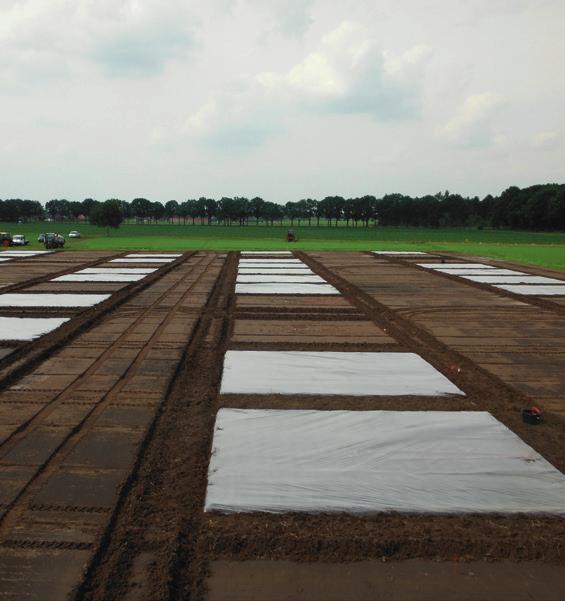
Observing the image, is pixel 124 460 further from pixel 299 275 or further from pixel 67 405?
pixel 299 275

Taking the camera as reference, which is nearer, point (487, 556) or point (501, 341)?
point (487, 556)

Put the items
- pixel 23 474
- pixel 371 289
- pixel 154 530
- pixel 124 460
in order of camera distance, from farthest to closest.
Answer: pixel 371 289
pixel 124 460
pixel 23 474
pixel 154 530

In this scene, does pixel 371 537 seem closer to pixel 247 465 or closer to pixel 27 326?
pixel 247 465

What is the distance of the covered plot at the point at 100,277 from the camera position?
32006 millimetres

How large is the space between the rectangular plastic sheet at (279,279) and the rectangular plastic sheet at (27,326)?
1389cm

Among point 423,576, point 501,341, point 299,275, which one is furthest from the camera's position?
point 299,275

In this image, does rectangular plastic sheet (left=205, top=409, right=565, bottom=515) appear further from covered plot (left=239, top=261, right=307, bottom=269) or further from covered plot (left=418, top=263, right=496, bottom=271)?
covered plot (left=418, top=263, right=496, bottom=271)

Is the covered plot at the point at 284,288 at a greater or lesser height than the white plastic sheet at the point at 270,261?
greater

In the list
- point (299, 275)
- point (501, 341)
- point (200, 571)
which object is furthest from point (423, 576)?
point (299, 275)

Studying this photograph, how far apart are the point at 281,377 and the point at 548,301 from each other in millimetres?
18681

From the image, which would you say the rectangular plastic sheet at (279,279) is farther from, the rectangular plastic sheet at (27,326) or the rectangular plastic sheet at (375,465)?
the rectangular plastic sheet at (375,465)

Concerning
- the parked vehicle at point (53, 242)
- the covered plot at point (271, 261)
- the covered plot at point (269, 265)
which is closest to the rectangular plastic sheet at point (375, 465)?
the covered plot at point (269, 265)

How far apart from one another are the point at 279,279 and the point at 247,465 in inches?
997

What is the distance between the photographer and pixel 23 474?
314 inches
